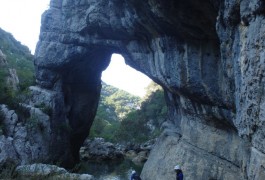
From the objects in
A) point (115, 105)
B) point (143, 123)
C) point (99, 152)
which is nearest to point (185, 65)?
point (99, 152)

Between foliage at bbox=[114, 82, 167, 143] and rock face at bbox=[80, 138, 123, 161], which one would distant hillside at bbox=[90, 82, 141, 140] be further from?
rock face at bbox=[80, 138, 123, 161]

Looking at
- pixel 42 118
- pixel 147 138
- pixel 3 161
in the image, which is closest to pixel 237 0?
pixel 3 161

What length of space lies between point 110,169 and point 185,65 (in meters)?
14.2

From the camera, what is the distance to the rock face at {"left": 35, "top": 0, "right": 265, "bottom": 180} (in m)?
6.85

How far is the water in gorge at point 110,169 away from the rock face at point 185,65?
1.82 metres

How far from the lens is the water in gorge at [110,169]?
22125 mm

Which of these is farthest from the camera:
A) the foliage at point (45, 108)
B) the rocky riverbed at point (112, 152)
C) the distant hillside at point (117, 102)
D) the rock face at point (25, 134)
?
the distant hillside at point (117, 102)

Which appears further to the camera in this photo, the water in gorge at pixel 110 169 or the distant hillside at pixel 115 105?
the distant hillside at pixel 115 105

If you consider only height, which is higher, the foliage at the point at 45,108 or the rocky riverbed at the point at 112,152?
the foliage at the point at 45,108

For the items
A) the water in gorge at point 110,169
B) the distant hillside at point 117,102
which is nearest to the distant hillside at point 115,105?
the distant hillside at point 117,102

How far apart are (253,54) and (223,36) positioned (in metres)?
2.74

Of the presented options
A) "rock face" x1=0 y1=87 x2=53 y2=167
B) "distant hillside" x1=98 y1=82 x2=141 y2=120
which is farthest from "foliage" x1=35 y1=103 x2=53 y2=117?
"distant hillside" x1=98 y1=82 x2=141 y2=120

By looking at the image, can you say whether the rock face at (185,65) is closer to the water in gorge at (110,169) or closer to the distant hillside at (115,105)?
the water in gorge at (110,169)

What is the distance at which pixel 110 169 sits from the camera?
2545 centimetres
